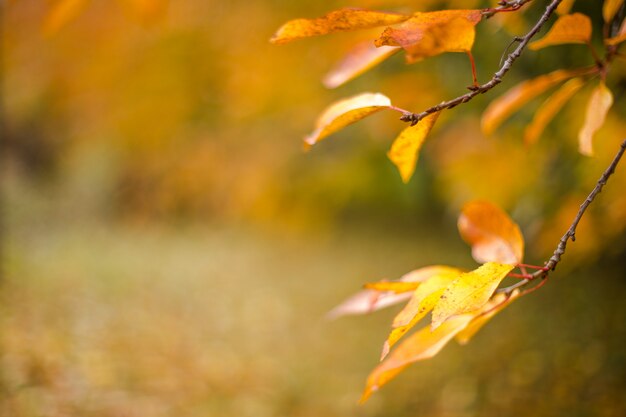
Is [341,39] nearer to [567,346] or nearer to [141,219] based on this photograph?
[141,219]

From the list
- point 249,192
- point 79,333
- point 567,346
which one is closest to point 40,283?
point 79,333

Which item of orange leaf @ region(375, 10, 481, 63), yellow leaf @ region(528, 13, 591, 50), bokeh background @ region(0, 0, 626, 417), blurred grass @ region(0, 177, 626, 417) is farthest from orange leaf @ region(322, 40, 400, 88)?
blurred grass @ region(0, 177, 626, 417)

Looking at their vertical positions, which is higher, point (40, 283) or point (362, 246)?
point (40, 283)

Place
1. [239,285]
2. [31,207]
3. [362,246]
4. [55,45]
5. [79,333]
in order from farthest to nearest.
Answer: [31,207]
[362,246]
[239,285]
[79,333]
[55,45]

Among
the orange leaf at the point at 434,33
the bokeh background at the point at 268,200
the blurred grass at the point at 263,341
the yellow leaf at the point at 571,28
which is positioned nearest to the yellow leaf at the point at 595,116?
the yellow leaf at the point at 571,28

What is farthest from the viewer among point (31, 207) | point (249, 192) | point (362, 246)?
point (31, 207)

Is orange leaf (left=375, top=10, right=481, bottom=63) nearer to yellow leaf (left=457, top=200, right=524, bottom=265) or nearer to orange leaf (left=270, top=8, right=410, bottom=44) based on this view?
orange leaf (left=270, top=8, right=410, bottom=44)

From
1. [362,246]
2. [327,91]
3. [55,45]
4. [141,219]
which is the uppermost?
[55,45]
